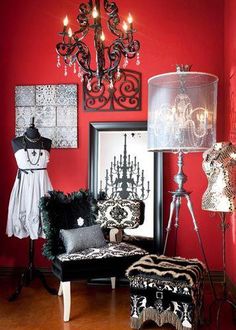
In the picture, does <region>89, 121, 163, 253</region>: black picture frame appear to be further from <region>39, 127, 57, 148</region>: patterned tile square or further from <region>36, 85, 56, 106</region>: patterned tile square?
<region>36, 85, 56, 106</region>: patterned tile square

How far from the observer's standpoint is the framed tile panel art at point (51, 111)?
4121mm

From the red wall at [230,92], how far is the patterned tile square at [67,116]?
159 cm

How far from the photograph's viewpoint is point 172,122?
3.10 meters

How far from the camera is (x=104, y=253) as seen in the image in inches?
125

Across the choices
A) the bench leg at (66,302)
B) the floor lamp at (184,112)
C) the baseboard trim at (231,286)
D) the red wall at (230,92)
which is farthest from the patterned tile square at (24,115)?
the baseboard trim at (231,286)

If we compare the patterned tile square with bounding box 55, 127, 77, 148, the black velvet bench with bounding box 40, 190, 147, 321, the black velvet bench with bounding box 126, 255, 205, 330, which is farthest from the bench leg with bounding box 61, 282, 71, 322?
the patterned tile square with bounding box 55, 127, 77, 148

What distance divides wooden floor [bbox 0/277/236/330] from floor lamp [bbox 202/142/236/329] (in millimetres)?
768

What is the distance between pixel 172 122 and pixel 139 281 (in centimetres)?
128

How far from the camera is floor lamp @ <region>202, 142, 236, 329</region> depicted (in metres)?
2.88

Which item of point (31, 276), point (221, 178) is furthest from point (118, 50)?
point (31, 276)

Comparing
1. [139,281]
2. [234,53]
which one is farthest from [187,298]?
[234,53]

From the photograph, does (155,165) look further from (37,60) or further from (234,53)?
(37,60)

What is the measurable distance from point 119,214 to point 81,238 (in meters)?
0.51

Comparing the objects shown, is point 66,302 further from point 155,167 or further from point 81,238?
point 155,167
